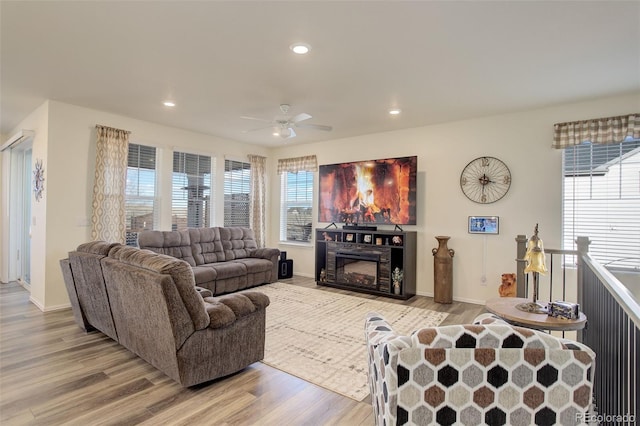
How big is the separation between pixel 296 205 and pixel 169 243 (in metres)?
2.75

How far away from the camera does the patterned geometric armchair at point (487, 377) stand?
1.16 metres

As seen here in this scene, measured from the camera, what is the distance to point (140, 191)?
534 centimetres

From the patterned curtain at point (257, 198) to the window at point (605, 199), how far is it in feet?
17.1

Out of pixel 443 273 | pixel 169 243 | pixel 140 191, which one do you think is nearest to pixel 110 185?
pixel 140 191

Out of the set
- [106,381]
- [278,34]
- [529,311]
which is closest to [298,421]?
[106,381]

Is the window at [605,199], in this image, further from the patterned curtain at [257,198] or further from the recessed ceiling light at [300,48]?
the patterned curtain at [257,198]

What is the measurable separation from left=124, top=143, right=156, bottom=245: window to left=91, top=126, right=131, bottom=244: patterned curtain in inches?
7.3

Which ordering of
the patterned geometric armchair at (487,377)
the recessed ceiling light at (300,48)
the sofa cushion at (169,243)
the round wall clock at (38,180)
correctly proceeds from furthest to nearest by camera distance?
the sofa cushion at (169,243) → the round wall clock at (38,180) → the recessed ceiling light at (300,48) → the patterned geometric armchair at (487,377)

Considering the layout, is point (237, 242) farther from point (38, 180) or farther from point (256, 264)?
point (38, 180)

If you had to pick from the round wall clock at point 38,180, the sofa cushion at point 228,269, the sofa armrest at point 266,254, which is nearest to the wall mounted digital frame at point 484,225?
the sofa armrest at point 266,254

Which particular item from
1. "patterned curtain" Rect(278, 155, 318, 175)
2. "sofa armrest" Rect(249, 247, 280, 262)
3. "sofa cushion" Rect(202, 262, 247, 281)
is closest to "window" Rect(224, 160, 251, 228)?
"patterned curtain" Rect(278, 155, 318, 175)

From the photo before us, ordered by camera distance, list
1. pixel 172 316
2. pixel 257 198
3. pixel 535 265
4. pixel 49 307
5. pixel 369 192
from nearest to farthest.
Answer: pixel 172 316
pixel 535 265
pixel 49 307
pixel 369 192
pixel 257 198

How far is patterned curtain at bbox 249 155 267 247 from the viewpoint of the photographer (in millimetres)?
6973

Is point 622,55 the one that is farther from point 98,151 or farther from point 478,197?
point 98,151
